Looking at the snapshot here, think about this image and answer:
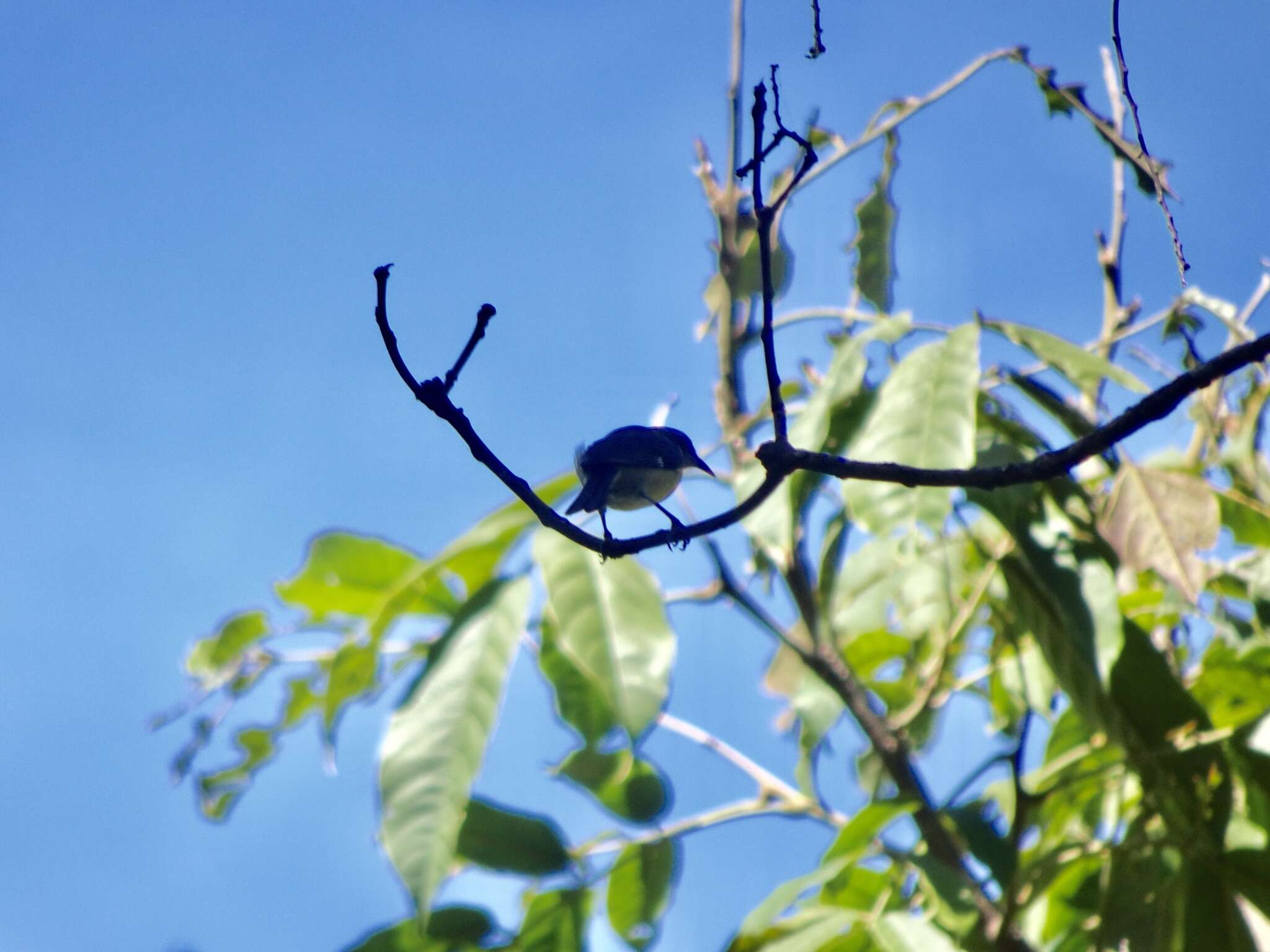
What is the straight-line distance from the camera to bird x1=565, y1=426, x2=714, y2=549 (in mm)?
2068

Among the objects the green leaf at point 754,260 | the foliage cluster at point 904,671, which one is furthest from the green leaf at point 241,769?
the green leaf at point 754,260

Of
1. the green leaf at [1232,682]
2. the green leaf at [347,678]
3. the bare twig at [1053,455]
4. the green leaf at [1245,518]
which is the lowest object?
the bare twig at [1053,455]

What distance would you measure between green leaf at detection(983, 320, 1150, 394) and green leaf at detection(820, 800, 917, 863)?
761 mm

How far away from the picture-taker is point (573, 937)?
2045 mm

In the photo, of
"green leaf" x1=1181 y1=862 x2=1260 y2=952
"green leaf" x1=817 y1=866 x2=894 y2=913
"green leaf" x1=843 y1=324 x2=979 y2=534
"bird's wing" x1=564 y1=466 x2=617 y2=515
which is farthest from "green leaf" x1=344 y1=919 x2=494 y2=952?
"green leaf" x1=1181 y1=862 x2=1260 y2=952

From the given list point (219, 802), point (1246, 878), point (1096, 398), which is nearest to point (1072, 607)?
point (1246, 878)

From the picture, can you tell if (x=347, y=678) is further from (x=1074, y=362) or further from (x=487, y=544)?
(x=1074, y=362)

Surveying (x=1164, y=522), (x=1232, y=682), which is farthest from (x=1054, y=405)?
(x=1232, y=682)

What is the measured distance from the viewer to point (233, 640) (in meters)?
2.63

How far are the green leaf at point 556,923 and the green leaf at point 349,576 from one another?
539 millimetres

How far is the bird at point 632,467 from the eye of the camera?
207 centimetres

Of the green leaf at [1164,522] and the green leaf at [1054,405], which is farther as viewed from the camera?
the green leaf at [1054,405]

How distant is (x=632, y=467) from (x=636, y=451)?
3cm

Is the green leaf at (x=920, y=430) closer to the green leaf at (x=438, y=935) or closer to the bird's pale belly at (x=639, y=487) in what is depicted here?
the bird's pale belly at (x=639, y=487)
